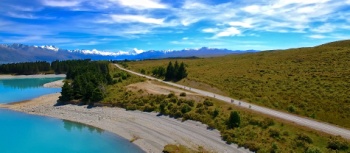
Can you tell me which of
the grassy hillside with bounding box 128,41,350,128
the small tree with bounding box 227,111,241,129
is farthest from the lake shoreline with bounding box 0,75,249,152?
the grassy hillside with bounding box 128,41,350,128

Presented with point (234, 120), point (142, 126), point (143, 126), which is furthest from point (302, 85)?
point (142, 126)

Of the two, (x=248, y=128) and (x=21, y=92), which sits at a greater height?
(x=248, y=128)

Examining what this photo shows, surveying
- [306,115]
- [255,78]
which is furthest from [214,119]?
[255,78]

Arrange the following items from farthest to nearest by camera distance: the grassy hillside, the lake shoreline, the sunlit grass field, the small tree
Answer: the grassy hillside
the small tree
the lake shoreline
the sunlit grass field

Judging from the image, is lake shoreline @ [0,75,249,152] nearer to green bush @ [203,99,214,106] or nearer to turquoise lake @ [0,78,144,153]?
turquoise lake @ [0,78,144,153]

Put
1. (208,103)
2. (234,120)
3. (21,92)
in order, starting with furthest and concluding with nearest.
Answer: (21,92)
(208,103)
(234,120)

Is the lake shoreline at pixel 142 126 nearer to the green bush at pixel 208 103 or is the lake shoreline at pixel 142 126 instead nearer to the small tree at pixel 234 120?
the small tree at pixel 234 120

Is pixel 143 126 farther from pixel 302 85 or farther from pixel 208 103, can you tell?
pixel 302 85
